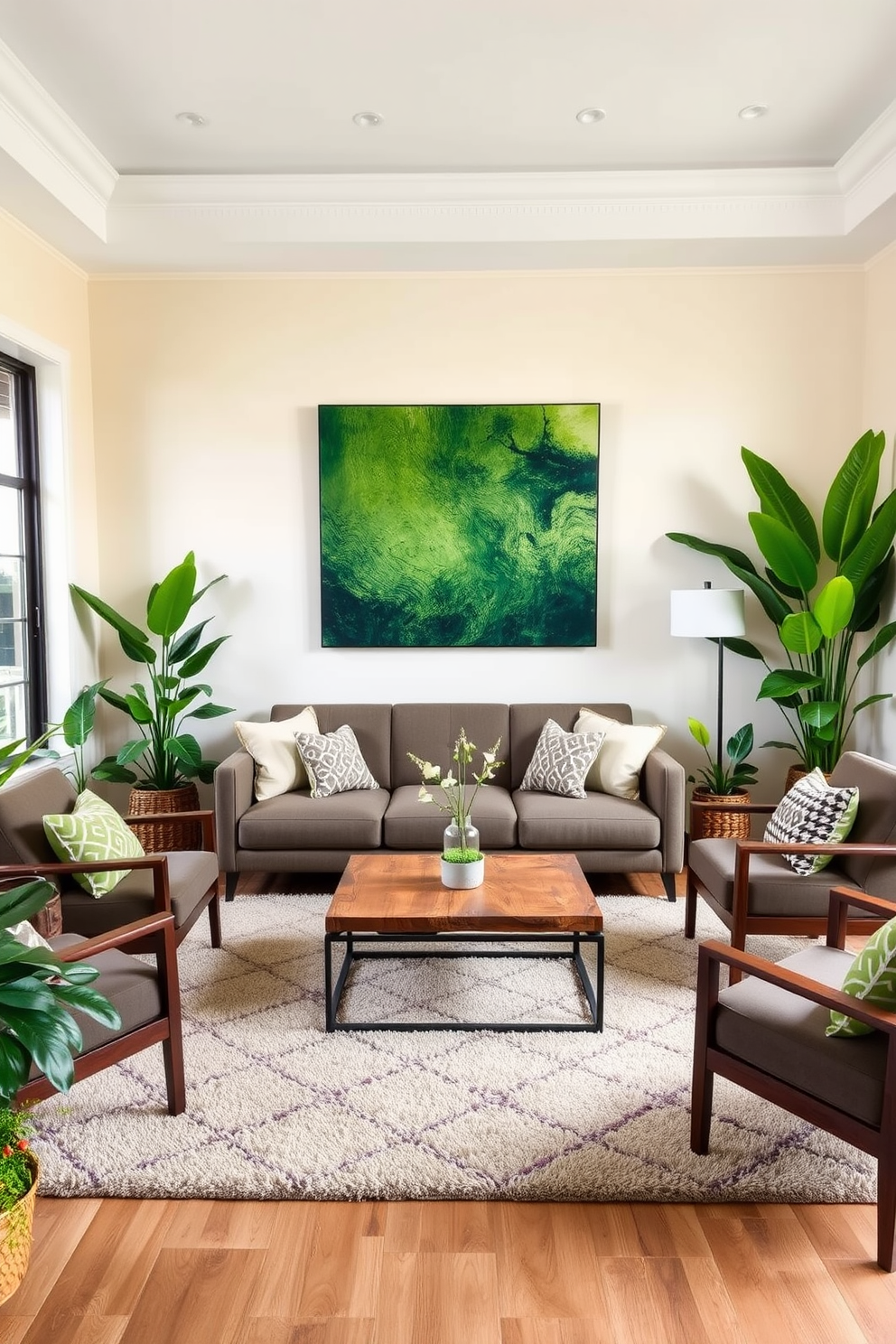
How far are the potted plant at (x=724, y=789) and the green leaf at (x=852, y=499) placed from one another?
1004mm

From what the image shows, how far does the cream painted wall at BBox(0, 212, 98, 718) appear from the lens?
171 inches

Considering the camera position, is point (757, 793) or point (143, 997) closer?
point (143, 997)

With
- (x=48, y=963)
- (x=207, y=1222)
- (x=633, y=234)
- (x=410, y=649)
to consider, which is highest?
(x=633, y=234)

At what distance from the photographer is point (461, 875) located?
3080mm

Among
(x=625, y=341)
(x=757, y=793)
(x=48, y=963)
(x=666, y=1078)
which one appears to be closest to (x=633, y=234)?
(x=625, y=341)

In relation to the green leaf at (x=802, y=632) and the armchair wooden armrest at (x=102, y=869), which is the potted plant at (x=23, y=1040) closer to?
the armchair wooden armrest at (x=102, y=869)

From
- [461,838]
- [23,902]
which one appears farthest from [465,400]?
[23,902]

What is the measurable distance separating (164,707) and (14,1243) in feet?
9.72

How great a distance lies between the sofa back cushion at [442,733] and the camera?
15.3ft

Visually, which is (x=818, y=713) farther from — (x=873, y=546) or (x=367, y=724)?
(x=367, y=724)

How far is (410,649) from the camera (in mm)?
4930

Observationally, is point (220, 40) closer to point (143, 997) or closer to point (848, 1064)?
point (143, 997)

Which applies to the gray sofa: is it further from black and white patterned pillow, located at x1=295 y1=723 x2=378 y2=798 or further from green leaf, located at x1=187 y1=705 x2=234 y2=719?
green leaf, located at x1=187 y1=705 x2=234 y2=719

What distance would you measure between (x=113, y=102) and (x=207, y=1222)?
12.8 ft
